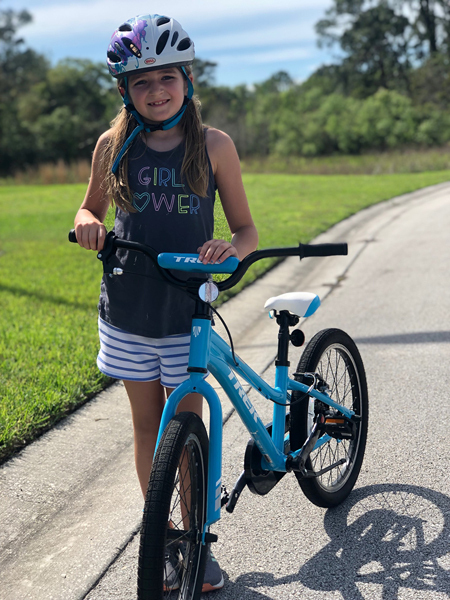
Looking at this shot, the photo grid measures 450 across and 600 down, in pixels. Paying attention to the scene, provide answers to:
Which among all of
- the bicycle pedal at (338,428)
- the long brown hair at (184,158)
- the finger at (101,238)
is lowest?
the bicycle pedal at (338,428)

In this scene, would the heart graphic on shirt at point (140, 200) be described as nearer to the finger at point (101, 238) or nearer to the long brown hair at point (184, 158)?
the long brown hair at point (184, 158)

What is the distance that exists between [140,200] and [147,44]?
1.63 feet

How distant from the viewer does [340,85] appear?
69375 mm

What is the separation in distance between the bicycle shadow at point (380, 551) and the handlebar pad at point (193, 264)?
48.4 inches

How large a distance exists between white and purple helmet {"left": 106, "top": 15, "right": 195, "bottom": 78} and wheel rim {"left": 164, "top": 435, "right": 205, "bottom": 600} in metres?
1.20

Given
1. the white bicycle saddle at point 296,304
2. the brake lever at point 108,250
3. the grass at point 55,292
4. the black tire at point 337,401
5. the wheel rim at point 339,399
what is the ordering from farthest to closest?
the grass at point 55,292
the wheel rim at point 339,399
the black tire at point 337,401
the white bicycle saddle at point 296,304
the brake lever at point 108,250

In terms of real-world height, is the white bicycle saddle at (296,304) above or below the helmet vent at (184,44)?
below

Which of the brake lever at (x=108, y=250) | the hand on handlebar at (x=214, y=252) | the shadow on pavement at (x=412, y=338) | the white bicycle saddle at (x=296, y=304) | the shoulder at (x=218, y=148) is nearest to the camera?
the hand on handlebar at (x=214, y=252)

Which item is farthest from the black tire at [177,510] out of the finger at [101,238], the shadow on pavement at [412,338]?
the shadow on pavement at [412,338]

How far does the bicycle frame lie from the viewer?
2039 mm

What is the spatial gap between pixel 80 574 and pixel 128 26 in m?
1.98

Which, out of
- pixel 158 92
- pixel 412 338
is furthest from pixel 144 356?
pixel 412 338

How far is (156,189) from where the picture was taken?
7.41 feet

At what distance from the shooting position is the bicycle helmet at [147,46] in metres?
2.14
